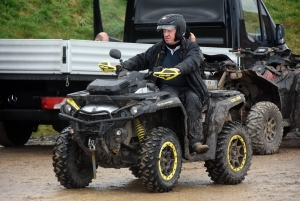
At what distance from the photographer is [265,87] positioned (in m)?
13.4

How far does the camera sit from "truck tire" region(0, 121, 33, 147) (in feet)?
44.9

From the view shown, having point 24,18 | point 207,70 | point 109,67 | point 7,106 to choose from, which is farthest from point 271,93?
point 24,18

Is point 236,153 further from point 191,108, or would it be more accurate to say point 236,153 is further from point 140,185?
point 140,185

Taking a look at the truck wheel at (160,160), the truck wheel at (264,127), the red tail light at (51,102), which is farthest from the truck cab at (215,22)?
the truck wheel at (160,160)

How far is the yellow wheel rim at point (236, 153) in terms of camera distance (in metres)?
9.60

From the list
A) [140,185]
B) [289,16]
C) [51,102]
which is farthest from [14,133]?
[289,16]

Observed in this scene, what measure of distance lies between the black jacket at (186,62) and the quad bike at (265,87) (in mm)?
3195

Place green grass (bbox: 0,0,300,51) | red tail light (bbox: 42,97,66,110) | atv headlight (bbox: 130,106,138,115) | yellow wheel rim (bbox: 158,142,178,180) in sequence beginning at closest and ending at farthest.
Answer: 1. atv headlight (bbox: 130,106,138,115)
2. yellow wheel rim (bbox: 158,142,178,180)
3. red tail light (bbox: 42,97,66,110)
4. green grass (bbox: 0,0,300,51)

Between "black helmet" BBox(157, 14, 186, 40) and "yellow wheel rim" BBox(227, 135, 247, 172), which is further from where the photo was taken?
"yellow wheel rim" BBox(227, 135, 247, 172)

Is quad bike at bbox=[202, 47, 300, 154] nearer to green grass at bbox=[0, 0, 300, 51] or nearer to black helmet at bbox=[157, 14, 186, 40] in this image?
black helmet at bbox=[157, 14, 186, 40]

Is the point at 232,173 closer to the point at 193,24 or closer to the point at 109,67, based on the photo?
the point at 109,67

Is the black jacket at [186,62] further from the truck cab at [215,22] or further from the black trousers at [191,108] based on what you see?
the truck cab at [215,22]

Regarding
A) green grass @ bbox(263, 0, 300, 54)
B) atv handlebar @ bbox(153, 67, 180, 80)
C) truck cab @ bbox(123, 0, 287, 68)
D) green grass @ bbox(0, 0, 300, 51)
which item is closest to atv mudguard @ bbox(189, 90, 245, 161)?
atv handlebar @ bbox(153, 67, 180, 80)

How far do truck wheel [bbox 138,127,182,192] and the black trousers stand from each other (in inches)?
12.7
